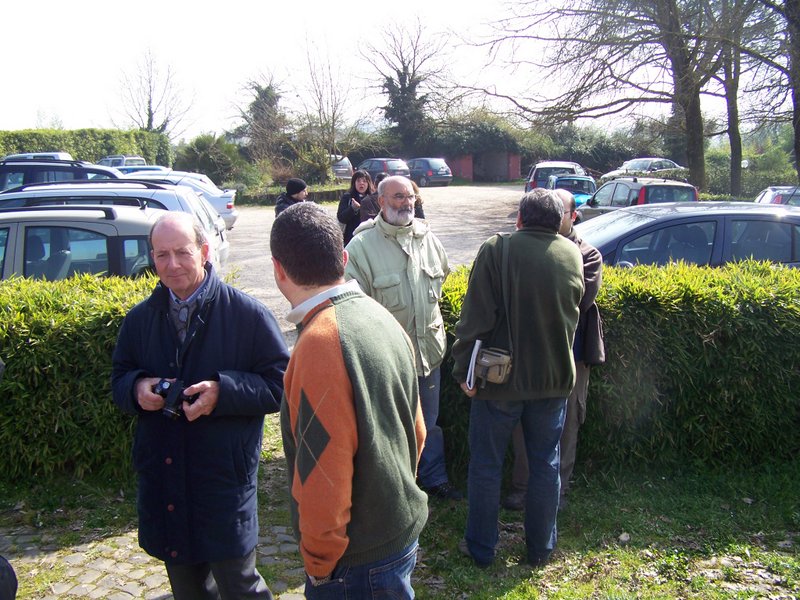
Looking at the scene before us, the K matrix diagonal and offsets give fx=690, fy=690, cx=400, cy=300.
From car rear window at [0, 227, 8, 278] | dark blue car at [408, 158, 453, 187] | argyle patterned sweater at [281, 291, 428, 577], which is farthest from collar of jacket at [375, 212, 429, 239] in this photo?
dark blue car at [408, 158, 453, 187]

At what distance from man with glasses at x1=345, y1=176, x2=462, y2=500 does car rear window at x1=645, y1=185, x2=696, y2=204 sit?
31.5ft

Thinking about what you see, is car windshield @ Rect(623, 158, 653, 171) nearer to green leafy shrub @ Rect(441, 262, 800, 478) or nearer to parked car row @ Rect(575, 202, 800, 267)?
parked car row @ Rect(575, 202, 800, 267)

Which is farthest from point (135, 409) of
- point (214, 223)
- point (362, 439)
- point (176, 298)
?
point (214, 223)

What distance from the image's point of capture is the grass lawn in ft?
11.9

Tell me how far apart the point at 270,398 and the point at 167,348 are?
1.54 feet

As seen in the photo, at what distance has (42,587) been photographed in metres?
3.66

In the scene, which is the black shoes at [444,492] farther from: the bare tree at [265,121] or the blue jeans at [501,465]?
the bare tree at [265,121]

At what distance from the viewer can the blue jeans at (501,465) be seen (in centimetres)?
362

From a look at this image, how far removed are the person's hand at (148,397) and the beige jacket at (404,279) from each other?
162 centimetres

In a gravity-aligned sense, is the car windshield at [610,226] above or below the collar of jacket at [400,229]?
below

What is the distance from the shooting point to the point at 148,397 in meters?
2.67

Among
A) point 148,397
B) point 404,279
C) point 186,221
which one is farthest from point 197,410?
point 404,279

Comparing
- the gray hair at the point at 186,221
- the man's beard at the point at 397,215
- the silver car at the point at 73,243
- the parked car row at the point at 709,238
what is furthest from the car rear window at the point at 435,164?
the gray hair at the point at 186,221

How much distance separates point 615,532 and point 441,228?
697 inches
